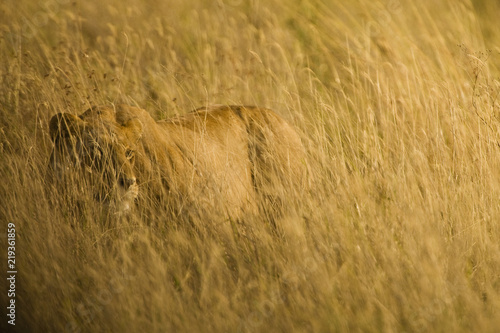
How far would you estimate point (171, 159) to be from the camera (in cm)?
350

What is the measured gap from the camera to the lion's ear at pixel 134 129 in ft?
11.1

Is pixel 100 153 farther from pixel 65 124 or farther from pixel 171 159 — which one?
pixel 171 159

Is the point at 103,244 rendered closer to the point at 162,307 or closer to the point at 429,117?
the point at 162,307

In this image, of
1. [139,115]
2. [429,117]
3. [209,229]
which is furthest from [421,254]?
[139,115]

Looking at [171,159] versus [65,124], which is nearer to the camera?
[65,124]

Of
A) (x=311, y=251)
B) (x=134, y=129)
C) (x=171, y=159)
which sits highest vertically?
(x=134, y=129)

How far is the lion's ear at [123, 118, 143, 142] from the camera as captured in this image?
339 centimetres

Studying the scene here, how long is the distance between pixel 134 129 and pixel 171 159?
0.99ft

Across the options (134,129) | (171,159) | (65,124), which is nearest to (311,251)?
(171,159)

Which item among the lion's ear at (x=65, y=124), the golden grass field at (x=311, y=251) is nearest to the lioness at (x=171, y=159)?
the lion's ear at (x=65, y=124)

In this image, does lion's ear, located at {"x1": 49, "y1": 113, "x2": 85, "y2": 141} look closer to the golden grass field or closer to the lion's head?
the lion's head

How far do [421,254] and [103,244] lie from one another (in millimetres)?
1718

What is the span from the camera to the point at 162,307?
249cm

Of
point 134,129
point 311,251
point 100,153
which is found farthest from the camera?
point 134,129
